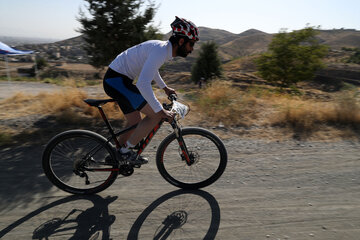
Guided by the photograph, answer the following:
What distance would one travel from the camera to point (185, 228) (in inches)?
99.1

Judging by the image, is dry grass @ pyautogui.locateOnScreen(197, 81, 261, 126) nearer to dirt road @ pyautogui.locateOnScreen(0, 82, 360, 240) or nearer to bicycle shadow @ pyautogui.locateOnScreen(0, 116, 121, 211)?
dirt road @ pyautogui.locateOnScreen(0, 82, 360, 240)

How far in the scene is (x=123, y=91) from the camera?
9.53ft

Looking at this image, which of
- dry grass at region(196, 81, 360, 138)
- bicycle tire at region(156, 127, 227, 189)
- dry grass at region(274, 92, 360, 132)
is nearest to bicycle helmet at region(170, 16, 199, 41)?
bicycle tire at region(156, 127, 227, 189)

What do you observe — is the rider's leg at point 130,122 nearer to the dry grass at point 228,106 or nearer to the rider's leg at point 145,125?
the rider's leg at point 145,125

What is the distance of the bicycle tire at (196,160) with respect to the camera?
313cm

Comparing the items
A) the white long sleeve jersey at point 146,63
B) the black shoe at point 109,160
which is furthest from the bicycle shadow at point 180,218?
the white long sleeve jersey at point 146,63

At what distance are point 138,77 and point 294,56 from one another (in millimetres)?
21537

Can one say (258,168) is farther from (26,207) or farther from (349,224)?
(26,207)

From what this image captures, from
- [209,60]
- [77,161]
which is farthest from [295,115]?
[209,60]

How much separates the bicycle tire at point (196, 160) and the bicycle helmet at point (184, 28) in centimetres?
116

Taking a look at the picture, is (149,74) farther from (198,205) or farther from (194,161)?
(198,205)

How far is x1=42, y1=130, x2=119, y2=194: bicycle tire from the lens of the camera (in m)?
2.96

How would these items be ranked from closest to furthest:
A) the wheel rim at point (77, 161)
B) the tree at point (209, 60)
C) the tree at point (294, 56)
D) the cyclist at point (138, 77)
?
the cyclist at point (138, 77) < the wheel rim at point (77, 161) < the tree at point (294, 56) < the tree at point (209, 60)

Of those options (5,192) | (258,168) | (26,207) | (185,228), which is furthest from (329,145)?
(5,192)
